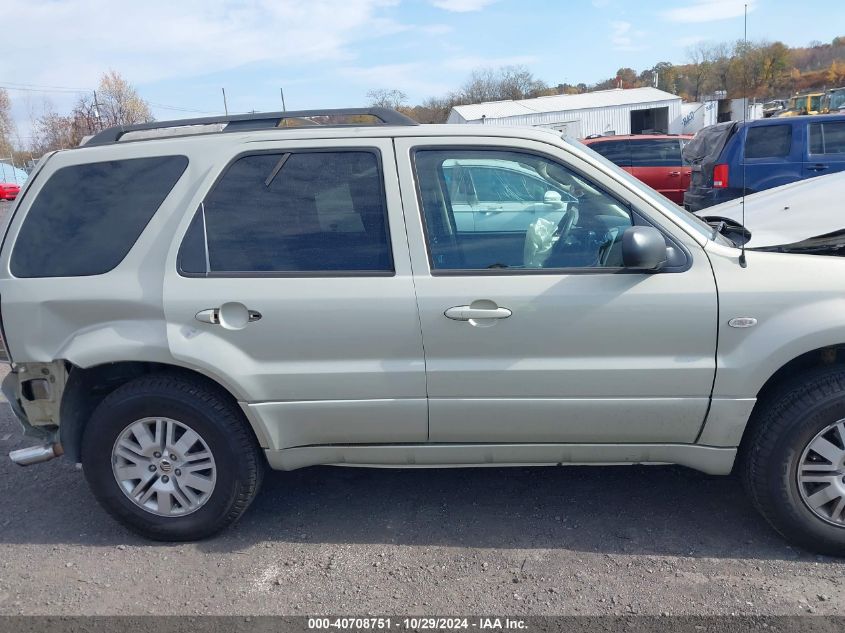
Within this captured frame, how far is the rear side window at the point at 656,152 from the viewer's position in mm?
13859

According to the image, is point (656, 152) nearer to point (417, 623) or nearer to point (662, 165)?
point (662, 165)

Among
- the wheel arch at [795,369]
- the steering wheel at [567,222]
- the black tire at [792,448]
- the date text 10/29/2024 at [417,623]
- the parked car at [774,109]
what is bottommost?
the date text 10/29/2024 at [417,623]

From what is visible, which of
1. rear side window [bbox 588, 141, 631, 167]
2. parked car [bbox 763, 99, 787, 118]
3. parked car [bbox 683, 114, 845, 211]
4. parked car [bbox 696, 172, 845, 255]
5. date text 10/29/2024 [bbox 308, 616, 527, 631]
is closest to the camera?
date text 10/29/2024 [bbox 308, 616, 527, 631]

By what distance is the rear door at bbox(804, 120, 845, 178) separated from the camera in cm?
1030

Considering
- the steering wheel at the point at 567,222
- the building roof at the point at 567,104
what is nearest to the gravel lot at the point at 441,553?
the steering wheel at the point at 567,222

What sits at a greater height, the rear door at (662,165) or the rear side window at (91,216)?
the rear side window at (91,216)

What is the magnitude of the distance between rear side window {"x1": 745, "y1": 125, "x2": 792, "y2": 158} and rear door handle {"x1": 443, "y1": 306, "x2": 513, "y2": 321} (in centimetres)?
878

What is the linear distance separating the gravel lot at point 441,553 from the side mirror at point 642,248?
1309 mm

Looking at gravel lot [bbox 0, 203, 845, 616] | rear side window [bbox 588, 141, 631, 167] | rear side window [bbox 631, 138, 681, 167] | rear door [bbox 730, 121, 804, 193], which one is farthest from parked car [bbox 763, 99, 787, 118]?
gravel lot [bbox 0, 203, 845, 616]

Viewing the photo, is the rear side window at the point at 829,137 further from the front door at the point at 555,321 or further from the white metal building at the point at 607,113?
the white metal building at the point at 607,113

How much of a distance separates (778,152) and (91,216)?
32.4 feet

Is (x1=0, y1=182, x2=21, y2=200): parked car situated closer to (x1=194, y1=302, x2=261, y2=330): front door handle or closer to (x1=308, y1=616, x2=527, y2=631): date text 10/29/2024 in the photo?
(x1=194, y1=302, x2=261, y2=330): front door handle

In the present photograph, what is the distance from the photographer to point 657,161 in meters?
13.9

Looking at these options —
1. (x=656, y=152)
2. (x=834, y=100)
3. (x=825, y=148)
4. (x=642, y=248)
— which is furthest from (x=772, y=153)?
(x=834, y=100)
